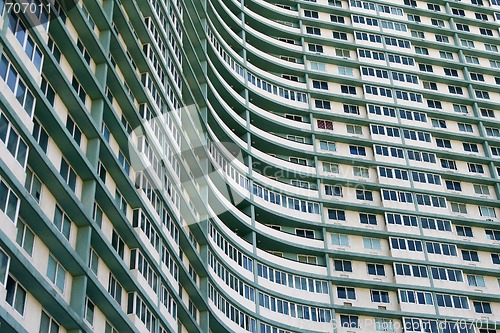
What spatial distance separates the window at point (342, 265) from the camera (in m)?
71.2

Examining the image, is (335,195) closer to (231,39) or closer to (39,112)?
(231,39)

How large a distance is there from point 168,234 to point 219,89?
24116mm

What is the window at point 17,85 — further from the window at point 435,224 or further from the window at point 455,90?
the window at point 455,90

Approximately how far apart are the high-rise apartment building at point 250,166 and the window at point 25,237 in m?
0.30

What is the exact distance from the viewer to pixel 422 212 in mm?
76938

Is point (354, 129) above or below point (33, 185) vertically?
above

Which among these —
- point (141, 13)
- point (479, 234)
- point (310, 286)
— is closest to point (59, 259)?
point (141, 13)

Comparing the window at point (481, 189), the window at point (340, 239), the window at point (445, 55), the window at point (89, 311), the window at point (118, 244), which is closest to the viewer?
the window at point (89, 311)

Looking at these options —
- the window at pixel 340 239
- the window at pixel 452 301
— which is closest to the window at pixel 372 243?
the window at pixel 340 239

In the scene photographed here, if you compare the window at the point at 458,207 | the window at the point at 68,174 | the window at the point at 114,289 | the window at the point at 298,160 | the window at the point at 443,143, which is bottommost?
the window at the point at 114,289

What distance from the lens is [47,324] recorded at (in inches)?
1382

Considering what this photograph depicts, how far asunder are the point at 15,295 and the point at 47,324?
315 centimetres

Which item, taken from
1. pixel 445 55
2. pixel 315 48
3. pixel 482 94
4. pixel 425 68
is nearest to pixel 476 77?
pixel 482 94

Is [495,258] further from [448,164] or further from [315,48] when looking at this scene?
[315,48]
